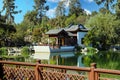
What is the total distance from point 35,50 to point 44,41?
576 cm

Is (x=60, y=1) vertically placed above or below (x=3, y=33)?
above

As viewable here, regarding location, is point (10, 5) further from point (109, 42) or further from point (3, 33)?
point (109, 42)

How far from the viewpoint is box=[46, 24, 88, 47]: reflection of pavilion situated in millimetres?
38750

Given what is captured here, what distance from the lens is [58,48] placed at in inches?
1442

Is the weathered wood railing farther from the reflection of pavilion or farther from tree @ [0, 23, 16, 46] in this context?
the reflection of pavilion

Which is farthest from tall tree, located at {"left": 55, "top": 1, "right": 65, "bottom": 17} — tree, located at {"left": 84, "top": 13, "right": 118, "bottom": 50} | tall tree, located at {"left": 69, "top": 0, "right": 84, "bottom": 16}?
tree, located at {"left": 84, "top": 13, "right": 118, "bottom": 50}

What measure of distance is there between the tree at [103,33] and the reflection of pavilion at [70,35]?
2239mm

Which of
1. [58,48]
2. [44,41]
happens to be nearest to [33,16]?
[44,41]

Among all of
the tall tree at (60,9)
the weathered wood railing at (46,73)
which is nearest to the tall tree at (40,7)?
the tall tree at (60,9)

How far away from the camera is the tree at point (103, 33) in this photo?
122 feet

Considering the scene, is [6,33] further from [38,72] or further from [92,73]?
[92,73]

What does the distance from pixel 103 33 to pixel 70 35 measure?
5.47 meters

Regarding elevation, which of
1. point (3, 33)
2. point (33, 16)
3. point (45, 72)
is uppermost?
point (33, 16)

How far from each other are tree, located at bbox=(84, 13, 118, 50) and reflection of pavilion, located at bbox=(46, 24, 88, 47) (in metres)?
2.24
